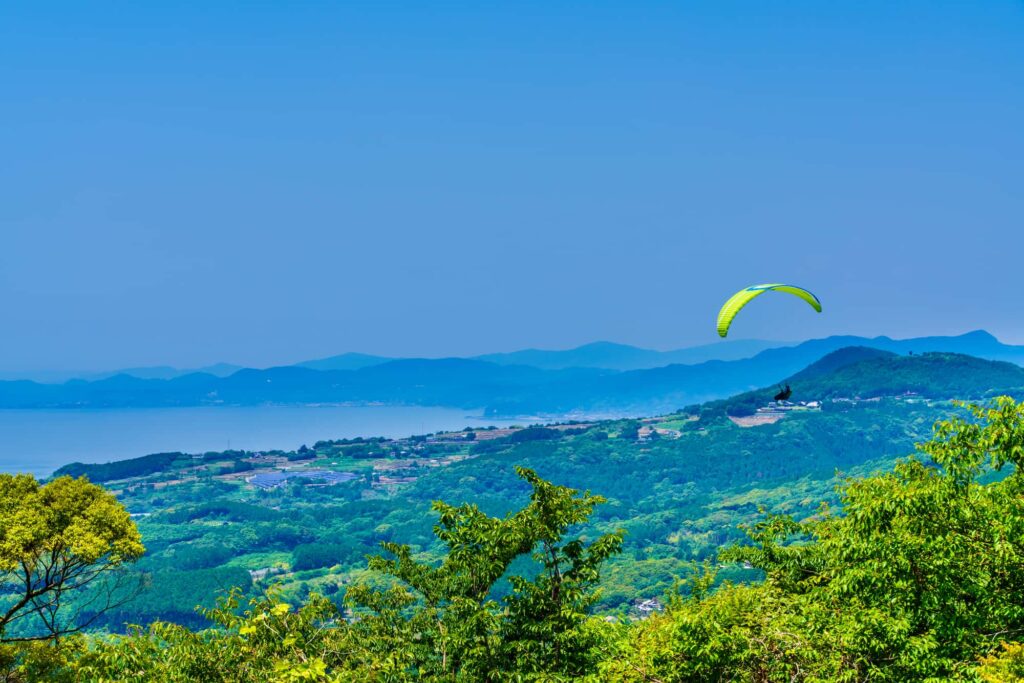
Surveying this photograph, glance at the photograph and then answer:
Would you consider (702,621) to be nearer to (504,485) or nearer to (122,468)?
(504,485)

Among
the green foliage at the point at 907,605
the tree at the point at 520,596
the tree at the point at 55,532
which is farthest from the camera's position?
the tree at the point at 520,596

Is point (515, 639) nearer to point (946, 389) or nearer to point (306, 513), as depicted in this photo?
point (306, 513)

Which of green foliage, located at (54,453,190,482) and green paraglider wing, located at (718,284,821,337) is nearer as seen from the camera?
green paraglider wing, located at (718,284,821,337)

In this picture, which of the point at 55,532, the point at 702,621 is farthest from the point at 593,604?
the point at 55,532

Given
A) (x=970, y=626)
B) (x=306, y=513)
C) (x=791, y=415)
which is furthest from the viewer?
(x=791, y=415)

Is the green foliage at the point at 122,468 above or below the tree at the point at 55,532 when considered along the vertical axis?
below

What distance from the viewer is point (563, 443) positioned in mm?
169625

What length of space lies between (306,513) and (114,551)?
Answer: 11530 cm

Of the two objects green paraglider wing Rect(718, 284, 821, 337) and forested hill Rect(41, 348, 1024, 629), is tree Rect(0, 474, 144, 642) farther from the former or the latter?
forested hill Rect(41, 348, 1024, 629)

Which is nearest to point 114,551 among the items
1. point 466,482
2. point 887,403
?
point 466,482

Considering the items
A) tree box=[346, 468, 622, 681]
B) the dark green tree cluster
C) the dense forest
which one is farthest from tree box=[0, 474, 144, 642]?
tree box=[346, 468, 622, 681]

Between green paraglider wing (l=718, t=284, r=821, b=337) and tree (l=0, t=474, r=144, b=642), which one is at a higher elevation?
green paraglider wing (l=718, t=284, r=821, b=337)

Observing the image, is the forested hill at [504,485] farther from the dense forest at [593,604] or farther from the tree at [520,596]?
the tree at [520,596]

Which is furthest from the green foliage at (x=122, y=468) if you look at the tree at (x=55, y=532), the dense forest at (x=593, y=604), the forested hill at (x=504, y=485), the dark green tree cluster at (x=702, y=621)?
the dark green tree cluster at (x=702, y=621)
